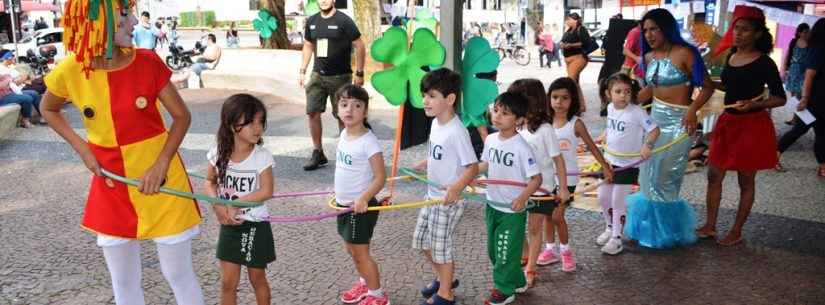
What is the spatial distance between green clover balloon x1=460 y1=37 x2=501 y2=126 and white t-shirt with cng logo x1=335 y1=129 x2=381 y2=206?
2.66 feet

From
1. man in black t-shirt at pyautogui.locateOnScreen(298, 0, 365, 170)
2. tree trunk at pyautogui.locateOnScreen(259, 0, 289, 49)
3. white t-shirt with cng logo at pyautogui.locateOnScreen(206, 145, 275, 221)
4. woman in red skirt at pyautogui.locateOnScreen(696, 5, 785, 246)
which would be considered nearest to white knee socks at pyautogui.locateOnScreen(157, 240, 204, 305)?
white t-shirt with cng logo at pyautogui.locateOnScreen(206, 145, 275, 221)

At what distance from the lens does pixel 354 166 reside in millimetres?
3416

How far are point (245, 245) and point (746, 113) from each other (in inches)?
138

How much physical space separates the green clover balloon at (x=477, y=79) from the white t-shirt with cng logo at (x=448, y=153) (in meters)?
0.52

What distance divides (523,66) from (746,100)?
62.8 feet

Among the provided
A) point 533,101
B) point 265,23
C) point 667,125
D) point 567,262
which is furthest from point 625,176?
point 265,23

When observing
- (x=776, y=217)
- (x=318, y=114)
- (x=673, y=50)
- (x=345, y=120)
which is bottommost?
(x=776, y=217)

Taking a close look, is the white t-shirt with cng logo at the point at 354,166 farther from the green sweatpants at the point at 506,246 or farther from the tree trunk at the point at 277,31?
the tree trunk at the point at 277,31

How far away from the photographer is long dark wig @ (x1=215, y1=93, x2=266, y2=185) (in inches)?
117

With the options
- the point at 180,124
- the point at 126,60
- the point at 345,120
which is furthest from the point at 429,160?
the point at 126,60

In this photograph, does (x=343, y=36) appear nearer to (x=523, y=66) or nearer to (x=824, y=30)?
(x=824, y=30)

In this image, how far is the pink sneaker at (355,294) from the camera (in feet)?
12.5

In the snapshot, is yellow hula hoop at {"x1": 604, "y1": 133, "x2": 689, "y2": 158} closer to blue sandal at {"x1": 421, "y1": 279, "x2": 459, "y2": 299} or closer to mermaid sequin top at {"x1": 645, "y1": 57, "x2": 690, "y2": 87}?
mermaid sequin top at {"x1": 645, "y1": 57, "x2": 690, "y2": 87}

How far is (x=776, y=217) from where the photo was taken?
18.1ft
